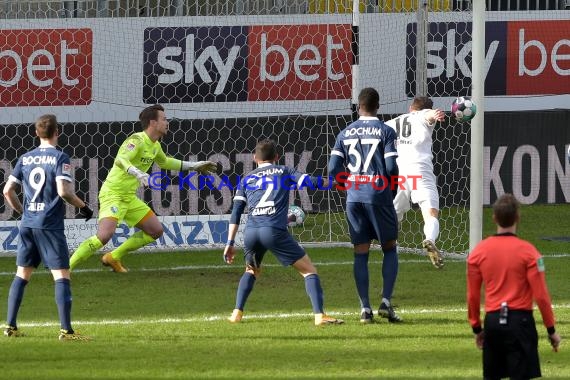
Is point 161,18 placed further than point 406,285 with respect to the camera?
Yes

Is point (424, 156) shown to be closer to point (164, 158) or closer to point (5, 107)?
point (164, 158)

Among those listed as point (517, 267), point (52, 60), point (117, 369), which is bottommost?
point (117, 369)

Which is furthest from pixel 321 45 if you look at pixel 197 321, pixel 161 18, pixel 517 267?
pixel 517 267

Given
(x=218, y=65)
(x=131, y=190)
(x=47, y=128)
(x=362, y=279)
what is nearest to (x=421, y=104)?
(x=362, y=279)

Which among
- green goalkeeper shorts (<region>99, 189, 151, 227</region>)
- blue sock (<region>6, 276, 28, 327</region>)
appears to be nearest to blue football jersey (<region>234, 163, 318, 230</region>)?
blue sock (<region>6, 276, 28, 327</region>)

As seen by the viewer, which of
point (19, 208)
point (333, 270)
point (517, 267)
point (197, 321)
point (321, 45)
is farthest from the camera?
point (321, 45)

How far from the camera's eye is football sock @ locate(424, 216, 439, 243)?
503 inches

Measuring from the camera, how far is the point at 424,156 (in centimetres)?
1324

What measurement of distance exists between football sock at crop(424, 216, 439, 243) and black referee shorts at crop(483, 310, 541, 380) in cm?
565

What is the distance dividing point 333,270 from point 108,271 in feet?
8.11

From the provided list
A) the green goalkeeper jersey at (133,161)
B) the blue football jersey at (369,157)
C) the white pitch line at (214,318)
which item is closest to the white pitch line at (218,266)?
the green goalkeeper jersey at (133,161)

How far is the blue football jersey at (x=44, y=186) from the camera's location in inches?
388

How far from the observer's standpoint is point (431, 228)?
1288cm

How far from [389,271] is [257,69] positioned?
799 centimetres
